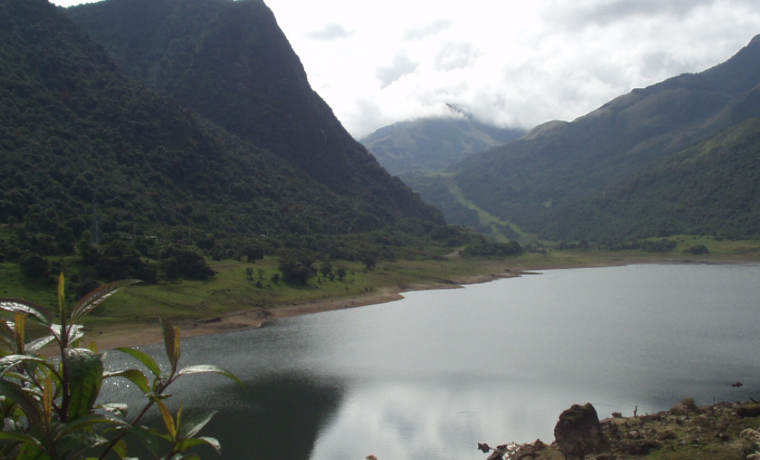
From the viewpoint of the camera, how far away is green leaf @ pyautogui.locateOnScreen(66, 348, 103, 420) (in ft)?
14.2

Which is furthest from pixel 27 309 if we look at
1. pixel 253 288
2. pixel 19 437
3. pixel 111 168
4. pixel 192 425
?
pixel 111 168

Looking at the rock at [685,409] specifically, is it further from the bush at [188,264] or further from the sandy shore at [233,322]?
the bush at [188,264]

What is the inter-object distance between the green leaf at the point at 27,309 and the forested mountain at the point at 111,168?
68964mm

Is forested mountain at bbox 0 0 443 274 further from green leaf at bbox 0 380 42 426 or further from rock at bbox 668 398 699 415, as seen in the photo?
green leaf at bbox 0 380 42 426

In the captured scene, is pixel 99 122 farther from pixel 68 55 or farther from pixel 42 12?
pixel 42 12

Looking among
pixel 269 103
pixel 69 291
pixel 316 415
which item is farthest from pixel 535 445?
pixel 269 103

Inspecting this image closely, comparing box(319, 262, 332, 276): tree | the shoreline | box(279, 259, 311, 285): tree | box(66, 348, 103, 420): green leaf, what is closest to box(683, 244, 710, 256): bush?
the shoreline

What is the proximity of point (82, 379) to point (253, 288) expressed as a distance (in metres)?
75.7

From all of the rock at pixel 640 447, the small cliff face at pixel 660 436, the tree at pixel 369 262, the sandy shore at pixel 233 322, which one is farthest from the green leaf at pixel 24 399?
the tree at pixel 369 262

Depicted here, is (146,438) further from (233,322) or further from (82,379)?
(233,322)

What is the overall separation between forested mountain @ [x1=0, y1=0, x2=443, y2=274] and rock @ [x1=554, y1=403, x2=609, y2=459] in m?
62.1

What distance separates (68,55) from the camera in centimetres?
13562

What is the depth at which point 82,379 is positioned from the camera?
434 cm

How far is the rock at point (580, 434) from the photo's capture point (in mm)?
25938
